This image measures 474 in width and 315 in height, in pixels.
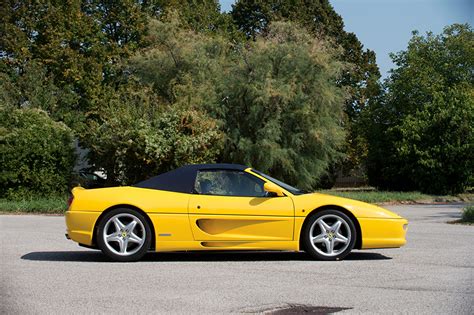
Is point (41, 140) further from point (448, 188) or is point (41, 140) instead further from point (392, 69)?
point (392, 69)

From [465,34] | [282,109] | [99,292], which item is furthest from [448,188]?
[99,292]

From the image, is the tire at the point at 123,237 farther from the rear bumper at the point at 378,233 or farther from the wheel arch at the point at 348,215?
the rear bumper at the point at 378,233

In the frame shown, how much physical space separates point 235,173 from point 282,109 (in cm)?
2015

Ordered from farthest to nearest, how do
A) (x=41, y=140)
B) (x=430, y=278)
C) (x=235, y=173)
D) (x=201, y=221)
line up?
(x=41, y=140), (x=235, y=173), (x=201, y=221), (x=430, y=278)

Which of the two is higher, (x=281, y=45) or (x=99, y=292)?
(x=281, y=45)

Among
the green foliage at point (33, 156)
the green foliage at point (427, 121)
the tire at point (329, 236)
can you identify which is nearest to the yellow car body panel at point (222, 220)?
the tire at point (329, 236)

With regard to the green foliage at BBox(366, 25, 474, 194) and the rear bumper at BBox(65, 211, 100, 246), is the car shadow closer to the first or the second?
the rear bumper at BBox(65, 211, 100, 246)

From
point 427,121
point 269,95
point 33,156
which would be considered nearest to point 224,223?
point 33,156

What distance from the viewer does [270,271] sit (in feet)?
27.2

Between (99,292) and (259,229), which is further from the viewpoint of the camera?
(259,229)

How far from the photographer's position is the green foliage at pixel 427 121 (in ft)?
119

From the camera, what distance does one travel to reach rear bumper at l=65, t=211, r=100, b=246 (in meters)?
9.14

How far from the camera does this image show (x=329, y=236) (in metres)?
9.23

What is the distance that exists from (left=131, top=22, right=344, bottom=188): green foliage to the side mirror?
18.0 m
